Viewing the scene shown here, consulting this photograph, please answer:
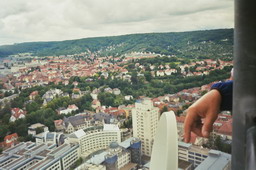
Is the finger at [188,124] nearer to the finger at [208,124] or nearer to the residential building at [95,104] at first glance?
the finger at [208,124]

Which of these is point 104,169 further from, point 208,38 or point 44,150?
point 208,38

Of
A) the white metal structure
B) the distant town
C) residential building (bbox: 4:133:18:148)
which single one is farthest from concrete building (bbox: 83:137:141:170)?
the white metal structure

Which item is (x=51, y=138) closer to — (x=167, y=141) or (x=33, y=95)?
(x=33, y=95)

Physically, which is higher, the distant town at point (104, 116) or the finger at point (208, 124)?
the finger at point (208, 124)

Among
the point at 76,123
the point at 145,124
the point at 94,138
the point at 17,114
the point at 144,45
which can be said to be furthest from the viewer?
the point at 144,45

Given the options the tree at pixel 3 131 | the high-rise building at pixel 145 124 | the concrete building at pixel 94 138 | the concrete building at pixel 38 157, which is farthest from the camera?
the tree at pixel 3 131

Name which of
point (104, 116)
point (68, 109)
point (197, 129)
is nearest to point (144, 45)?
point (68, 109)

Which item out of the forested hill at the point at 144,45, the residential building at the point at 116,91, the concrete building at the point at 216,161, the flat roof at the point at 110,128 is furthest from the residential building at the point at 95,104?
the concrete building at the point at 216,161

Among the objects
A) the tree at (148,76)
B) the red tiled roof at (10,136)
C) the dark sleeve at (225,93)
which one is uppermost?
the dark sleeve at (225,93)
